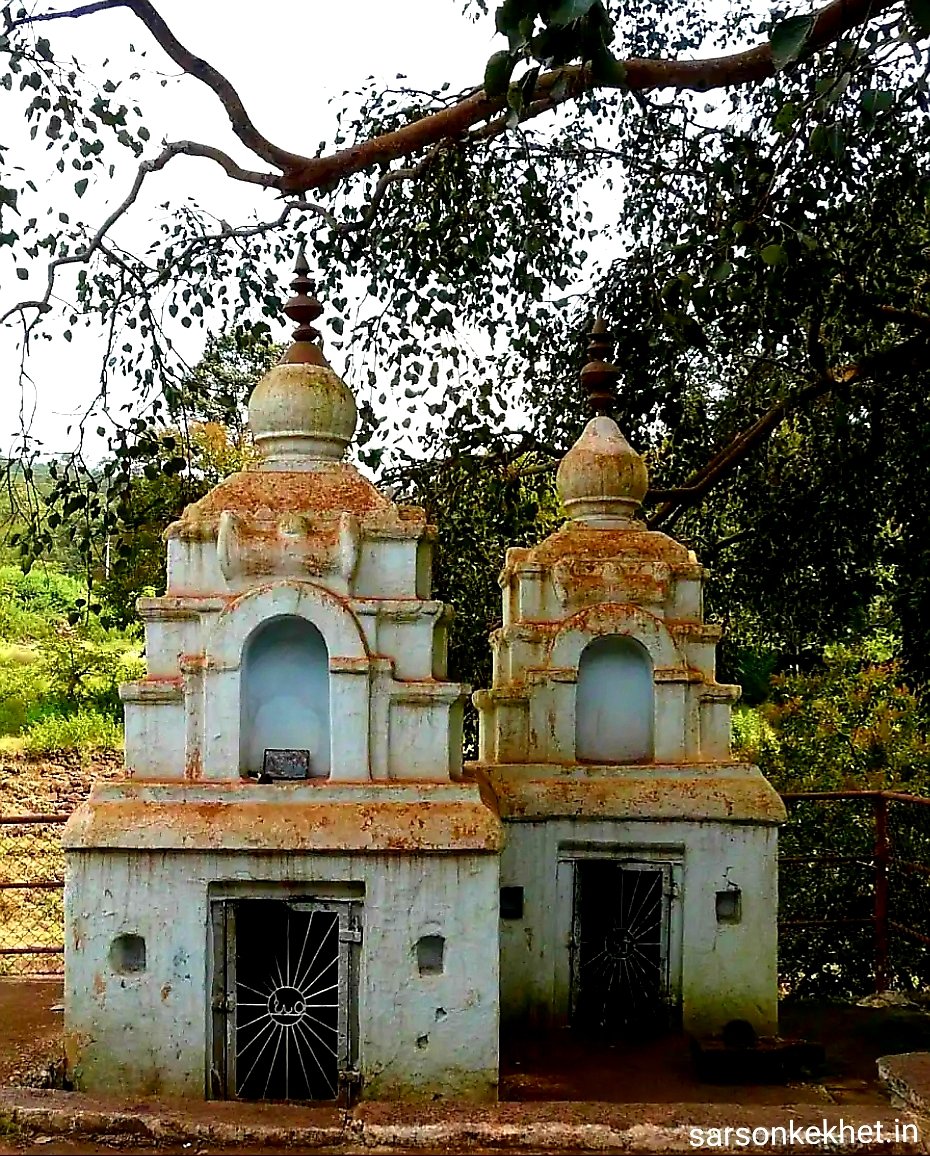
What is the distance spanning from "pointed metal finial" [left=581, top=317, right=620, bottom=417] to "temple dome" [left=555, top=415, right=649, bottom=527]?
37 cm

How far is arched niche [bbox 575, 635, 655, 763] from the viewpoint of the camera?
7.75 metres

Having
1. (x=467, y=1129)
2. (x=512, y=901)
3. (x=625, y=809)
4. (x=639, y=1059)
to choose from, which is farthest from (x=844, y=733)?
(x=467, y=1129)

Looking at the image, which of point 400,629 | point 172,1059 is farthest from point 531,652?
point 172,1059

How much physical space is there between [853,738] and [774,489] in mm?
3857

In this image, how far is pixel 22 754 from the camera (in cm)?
1905

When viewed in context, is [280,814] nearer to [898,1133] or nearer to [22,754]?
[898,1133]

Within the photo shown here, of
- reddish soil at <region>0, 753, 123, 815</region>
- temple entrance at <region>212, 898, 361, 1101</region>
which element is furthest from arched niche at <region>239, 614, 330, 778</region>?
reddish soil at <region>0, 753, 123, 815</region>

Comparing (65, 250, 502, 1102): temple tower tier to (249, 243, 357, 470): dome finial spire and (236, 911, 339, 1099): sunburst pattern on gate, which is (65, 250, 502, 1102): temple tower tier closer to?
(236, 911, 339, 1099): sunburst pattern on gate

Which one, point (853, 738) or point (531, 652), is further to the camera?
point (853, 738)

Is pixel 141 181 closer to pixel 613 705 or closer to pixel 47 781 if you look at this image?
pixel 613 705

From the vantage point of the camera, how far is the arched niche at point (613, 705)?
775 centimetres

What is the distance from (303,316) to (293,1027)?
12.3ft

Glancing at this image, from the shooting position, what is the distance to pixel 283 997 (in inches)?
234

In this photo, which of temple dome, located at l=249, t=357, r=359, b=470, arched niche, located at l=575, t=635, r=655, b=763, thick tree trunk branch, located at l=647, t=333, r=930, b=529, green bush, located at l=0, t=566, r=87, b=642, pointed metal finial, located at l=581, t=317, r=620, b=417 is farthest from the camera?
green bush, located at l=0, t=566, r=87, b=642
